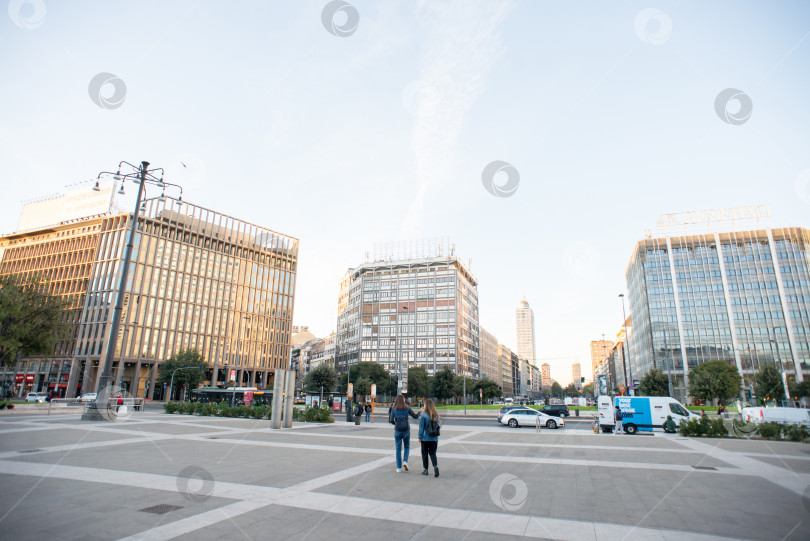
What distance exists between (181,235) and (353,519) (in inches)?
3604

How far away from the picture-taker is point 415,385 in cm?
7106

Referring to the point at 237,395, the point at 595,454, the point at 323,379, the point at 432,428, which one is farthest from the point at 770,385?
the point at 237,395

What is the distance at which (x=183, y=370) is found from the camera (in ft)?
225

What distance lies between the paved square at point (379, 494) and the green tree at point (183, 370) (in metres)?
61.1

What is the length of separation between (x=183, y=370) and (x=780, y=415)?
243 feet

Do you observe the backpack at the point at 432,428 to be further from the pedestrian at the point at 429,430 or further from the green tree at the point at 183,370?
the green tree at the point at 183,370

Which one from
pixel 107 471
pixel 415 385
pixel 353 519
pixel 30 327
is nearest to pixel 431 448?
pixel 353 519

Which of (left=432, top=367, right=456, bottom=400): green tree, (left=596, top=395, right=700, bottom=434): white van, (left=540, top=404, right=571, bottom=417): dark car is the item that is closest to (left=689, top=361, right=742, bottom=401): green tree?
(left=540, top=404, right=571, bottom=417): dark car

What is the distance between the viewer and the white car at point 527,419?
27.6m

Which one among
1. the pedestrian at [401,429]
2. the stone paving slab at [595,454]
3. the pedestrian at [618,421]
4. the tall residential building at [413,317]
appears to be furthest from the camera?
the tall residential building at [413,317]

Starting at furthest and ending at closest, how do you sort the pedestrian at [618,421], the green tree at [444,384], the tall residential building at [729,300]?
the tall residential building at [729,300]
the green tree at [444,384]
the pedestrian at [618,421]

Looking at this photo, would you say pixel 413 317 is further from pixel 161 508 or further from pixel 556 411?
pixel 161 508

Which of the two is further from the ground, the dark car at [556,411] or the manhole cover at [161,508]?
the manhole cover at [161,508]

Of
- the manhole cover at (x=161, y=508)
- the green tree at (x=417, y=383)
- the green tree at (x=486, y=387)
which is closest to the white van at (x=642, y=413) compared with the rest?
the manhole cover at (x=161, y=508)
